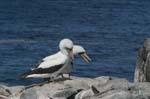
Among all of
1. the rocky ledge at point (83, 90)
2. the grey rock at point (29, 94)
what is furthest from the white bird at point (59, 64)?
the grey rock at point (29, 94)

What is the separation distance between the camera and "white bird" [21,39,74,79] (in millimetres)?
23312

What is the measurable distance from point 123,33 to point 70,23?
11.1 metres

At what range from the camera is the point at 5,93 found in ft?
74.4

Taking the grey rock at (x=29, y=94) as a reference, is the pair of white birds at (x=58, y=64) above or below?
above

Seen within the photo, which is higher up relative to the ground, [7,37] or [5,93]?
[5,93]

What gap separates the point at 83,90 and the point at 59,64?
5.29 ft

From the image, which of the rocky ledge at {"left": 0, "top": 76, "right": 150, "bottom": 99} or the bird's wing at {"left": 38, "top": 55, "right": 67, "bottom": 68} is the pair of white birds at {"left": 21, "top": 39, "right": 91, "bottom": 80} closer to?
the bird's wing at {"left": 38, "top": 55, "right": 67, "bottom": 68}

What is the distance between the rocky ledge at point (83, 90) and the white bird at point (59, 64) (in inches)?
15.0

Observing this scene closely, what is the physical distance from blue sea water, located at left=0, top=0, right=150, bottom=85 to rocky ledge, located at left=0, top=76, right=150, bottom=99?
15.7m

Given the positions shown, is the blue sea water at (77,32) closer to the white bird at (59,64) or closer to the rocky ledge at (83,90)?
the white bird at (59,64)

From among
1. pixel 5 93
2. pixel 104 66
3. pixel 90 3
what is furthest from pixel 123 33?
pixel 5 93

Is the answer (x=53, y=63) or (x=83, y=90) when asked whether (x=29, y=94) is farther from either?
(x=53, y=63)

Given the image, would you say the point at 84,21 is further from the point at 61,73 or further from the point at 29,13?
the point at 61,73

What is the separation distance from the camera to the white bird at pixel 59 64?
23.3 meters
